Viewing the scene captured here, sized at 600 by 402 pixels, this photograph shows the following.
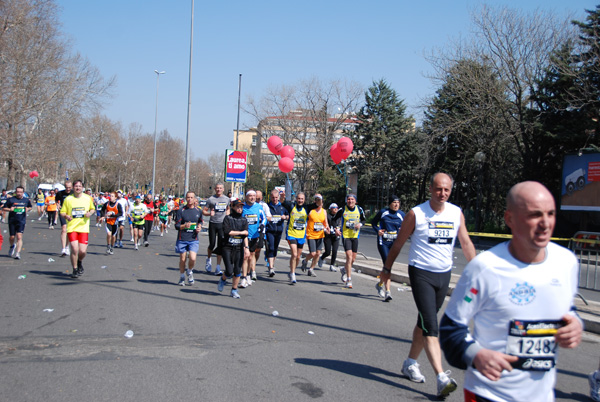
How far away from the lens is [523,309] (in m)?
2.40

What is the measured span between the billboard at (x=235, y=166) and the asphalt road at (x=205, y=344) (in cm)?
1374

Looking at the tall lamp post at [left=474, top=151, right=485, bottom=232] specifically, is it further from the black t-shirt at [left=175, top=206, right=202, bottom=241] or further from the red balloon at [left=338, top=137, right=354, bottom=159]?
the black t-shirt at [left=175, top=206, right=202, bottom=241]

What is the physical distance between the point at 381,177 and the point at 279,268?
32889 mm

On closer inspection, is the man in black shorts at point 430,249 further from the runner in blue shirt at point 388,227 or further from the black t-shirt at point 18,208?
the black t-shirt at point 18,208

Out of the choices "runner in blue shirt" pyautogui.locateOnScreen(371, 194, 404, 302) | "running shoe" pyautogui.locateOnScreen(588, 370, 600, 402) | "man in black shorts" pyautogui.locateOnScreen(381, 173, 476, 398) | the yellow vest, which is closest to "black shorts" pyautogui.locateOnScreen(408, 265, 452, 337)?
"man in black shorts" pyautogui.locateOnScreen(381, 173, 476, 398)

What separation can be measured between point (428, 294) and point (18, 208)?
12.3 metres

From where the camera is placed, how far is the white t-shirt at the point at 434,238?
5.01 metres

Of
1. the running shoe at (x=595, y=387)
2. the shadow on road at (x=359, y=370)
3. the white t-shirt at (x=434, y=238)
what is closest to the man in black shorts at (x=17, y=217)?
the shadow on road at (x=359, y=370)

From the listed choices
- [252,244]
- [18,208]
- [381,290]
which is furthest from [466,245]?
[18,208]

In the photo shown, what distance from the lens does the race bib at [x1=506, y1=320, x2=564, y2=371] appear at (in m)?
2.39

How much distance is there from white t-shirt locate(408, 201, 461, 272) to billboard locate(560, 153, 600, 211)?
21.6 meters

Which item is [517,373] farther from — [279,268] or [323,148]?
[323,148]

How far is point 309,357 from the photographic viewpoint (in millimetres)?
5883

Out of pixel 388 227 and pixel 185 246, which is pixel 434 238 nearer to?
pixel 388 227
